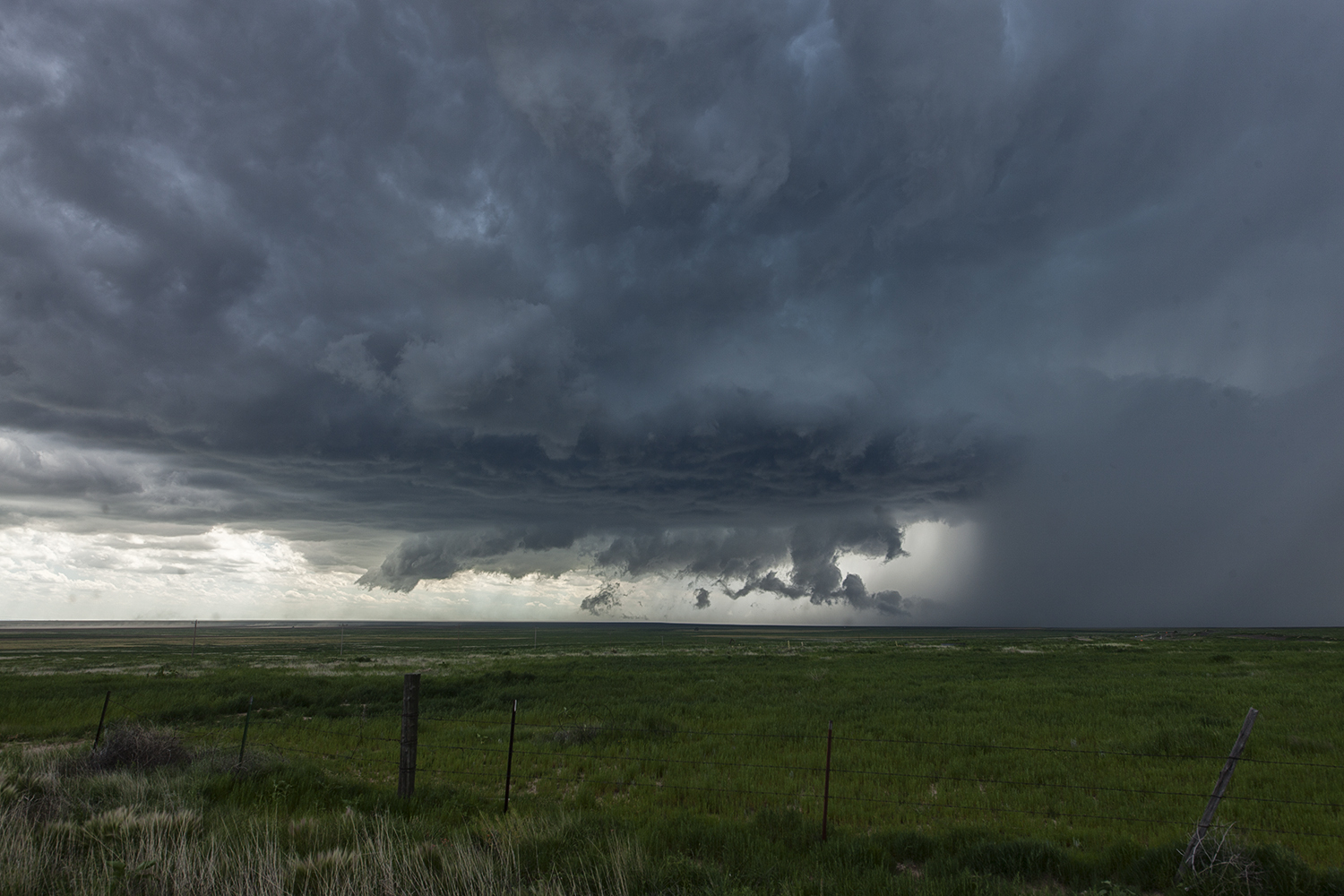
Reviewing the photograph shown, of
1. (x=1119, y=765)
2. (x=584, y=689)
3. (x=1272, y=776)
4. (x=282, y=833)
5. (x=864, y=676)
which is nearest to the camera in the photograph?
(x=282, y=833)

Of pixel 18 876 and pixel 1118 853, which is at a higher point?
pixel 18 876

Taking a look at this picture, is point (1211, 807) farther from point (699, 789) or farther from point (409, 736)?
point (409, 736)

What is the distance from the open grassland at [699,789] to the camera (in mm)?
8219

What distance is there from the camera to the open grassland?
8.22 meters

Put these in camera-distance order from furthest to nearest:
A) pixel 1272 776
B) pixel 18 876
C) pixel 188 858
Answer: pixel 1272 776
pixel 188 858
pixel 18 876

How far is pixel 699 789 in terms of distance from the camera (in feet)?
48.4

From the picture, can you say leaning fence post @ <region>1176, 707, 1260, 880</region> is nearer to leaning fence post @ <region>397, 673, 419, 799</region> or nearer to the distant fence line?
the distant fence line

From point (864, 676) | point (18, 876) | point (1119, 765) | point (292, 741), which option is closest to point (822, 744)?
point (1119, 765)

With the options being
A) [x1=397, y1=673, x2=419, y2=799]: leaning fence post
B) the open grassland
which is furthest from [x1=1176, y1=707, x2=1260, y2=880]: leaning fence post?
[x1=397, y1=673, x2=419, y2=799]: leaning fence post

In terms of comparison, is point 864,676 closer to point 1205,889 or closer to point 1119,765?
point 1119,765

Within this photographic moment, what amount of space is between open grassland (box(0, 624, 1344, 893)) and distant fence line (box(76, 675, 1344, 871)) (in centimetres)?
12

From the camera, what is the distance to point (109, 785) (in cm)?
1194

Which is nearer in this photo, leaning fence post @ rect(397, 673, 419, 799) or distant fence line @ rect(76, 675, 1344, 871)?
leaning fence post @ rect(397, 673, 419, 799)

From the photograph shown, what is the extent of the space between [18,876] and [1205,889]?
1337 centimetres
